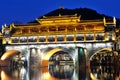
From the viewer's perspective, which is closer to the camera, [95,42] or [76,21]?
[95,42]

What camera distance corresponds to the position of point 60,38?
37.2 m

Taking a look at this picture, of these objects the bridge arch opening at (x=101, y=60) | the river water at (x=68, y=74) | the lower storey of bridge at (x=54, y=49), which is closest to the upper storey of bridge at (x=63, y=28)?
the lower storey of bridge at (x=54, y=49)

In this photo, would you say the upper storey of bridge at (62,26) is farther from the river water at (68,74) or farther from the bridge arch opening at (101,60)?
the river water at (68,74)

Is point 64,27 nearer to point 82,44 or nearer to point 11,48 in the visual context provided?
point 82,44

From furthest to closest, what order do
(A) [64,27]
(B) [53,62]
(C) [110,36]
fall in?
(B) [53,62]
(A) [64,27]
(C) [110,36]

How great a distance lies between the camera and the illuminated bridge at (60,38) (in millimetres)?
35688

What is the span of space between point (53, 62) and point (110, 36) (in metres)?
13.0

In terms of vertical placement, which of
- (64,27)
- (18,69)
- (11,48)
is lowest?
(18,69)

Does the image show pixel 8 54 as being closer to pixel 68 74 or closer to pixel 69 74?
pixel 68 74

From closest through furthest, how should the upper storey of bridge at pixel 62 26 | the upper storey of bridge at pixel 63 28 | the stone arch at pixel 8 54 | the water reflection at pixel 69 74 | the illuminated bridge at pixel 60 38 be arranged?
the water reflection at pixel 69 74
the illuminated bridge at pixel 60 38
the upper storey of bridge at pixel 63 28
the upper storey of bridge at pixel 62 26
the stone arch at pixel 8 54

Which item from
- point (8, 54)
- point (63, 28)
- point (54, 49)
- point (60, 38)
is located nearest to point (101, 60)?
point (60, 38)

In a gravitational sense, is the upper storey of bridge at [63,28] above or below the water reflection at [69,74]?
above

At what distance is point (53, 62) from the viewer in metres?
45.8

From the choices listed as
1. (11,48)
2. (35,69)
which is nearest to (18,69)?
(11,48)
